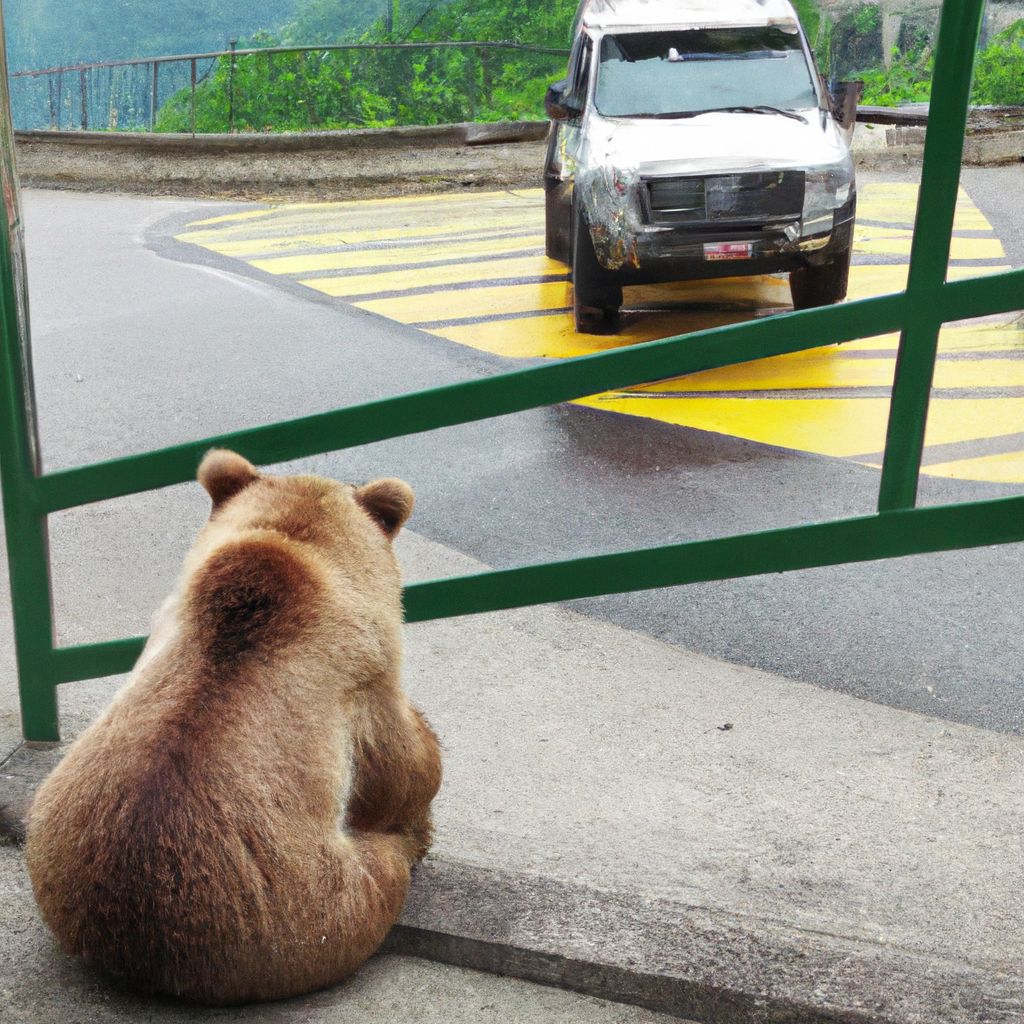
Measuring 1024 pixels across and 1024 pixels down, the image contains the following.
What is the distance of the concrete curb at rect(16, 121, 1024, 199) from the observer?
17047 millimetres

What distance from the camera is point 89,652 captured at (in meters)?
3.21

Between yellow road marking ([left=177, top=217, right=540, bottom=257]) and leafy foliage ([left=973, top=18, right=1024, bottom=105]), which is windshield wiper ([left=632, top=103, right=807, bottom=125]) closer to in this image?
leafy foliage ([left=973, top=18, right=1024, bottom=105])

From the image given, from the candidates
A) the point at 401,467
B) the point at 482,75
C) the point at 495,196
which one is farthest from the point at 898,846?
the point at 482,75

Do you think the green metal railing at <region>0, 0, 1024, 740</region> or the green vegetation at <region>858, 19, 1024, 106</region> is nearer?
the green metal railing at <region>0, 0, 1024, 740</region>

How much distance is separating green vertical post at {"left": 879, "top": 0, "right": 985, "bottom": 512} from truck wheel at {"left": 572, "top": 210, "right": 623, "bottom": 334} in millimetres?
7025

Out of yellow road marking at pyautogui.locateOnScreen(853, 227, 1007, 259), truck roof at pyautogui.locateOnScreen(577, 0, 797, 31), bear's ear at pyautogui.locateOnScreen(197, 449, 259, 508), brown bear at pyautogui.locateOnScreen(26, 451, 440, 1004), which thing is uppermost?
truck roof at pyautogui.locateOnScreen(577, 0, 797, 31)

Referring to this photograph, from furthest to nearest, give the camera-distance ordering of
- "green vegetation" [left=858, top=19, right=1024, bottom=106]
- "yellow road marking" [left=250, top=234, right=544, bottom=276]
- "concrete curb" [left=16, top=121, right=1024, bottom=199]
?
"concrete curb" [left=16, top=121, right=1024, bottom=199] < "green vegetation" [left=858, top=19, right=1024, bottom=106] < "yellow road marking" [left=250, top=234, right=544, bottom=276]

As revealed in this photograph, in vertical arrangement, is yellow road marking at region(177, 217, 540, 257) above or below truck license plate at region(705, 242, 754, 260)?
below

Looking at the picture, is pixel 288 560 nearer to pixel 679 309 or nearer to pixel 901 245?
pixel 679 309

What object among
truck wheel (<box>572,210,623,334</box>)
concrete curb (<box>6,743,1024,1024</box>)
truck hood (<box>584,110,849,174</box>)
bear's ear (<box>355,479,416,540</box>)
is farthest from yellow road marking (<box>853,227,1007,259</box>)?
concrete curb (<box>6,743,1024,1024</box>)

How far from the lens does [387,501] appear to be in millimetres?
2785

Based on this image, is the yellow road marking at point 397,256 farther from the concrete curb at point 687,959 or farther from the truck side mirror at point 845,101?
the concrete curb at point 687,959

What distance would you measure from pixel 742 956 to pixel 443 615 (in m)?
0.99

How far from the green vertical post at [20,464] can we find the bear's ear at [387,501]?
0.87 m
